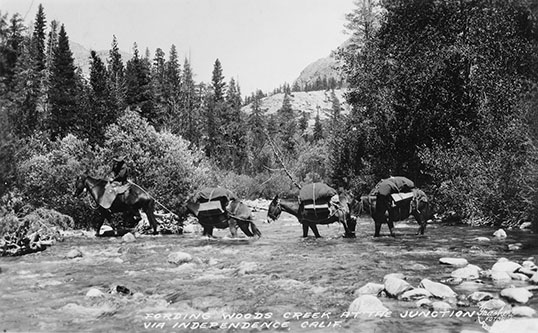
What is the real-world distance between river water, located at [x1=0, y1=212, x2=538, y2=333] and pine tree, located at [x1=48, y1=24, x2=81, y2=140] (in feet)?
131

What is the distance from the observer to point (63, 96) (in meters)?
57.4

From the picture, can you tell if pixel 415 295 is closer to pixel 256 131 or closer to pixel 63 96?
pixel 63 96

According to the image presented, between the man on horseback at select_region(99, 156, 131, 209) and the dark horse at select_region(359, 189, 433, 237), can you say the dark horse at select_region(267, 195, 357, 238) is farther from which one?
the man on horseback at select_region(99, 156, 131, 209)

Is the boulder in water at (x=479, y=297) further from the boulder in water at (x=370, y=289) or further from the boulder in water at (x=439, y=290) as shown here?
the boulder in water at (x=370, y=289)

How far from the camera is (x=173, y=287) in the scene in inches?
356

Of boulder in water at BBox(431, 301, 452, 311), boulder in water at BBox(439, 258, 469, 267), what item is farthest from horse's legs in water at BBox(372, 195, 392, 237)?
boulder in water at BBox(431, 301, 452, 311)

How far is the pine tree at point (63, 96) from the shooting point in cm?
5459

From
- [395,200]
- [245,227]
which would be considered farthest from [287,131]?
[395,200]

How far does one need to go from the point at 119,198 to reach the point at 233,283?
34.8ft

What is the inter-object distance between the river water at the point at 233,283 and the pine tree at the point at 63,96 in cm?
3996

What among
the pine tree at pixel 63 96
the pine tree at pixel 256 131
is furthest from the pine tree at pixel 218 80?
the pine tree at pixel 63 96

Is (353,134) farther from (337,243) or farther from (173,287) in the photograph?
(173,287)

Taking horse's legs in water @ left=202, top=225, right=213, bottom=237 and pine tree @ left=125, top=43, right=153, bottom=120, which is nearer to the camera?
horse's legs in water @ left=202, top=225, right=213, bottom=237

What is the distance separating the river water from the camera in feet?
21.5
